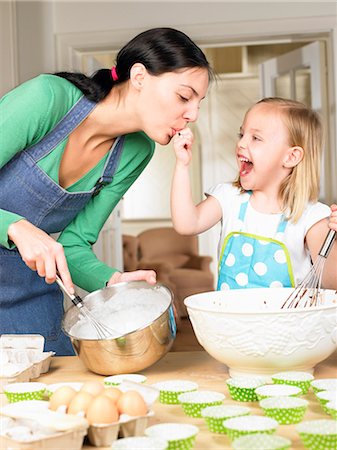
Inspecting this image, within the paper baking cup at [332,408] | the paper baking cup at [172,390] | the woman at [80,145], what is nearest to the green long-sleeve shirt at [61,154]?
the woman at [80,145]

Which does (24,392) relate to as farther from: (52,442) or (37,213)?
(37,213)

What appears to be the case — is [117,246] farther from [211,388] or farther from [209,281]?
[211,388]

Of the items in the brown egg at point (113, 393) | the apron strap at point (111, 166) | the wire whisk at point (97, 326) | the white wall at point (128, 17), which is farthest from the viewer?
the white wall at point (128, 17)

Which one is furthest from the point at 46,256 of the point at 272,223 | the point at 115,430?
the point at 272,223

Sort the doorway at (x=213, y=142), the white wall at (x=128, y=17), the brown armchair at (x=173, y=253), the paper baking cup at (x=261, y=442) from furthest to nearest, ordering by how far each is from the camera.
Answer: the doorway at (x=213, y=142) → the brown armchair at (x=173, y=253) → the white wall at (x=128, y=17) → the paper baking cup at (x=261, y=442)

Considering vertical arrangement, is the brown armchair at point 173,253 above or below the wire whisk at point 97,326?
below

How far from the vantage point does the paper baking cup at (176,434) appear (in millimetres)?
836

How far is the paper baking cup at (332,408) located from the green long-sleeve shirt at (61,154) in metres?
0.69

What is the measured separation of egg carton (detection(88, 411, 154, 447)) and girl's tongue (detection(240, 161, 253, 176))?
103cm

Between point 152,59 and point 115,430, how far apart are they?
40.3 inches

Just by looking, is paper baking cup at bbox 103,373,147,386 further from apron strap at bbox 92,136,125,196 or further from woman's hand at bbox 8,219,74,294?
apron strap at bbox 92,136,125,196

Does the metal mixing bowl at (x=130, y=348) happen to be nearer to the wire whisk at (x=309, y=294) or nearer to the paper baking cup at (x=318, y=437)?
the wire whisk at (x=309, y=294)

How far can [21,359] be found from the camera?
1.29 m

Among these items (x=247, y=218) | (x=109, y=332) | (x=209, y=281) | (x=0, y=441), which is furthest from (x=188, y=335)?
(x=0, y=441)
